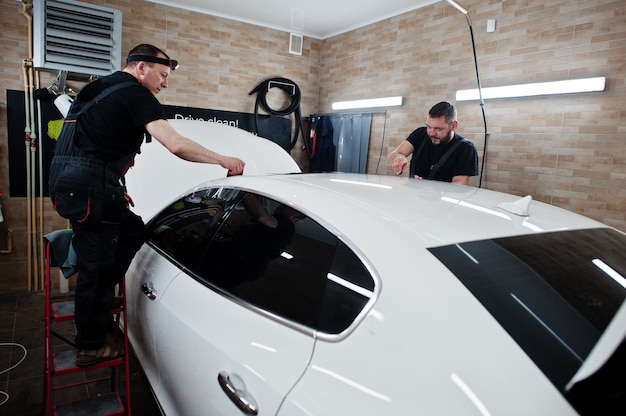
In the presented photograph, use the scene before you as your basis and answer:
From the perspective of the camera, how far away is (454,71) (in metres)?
3.82

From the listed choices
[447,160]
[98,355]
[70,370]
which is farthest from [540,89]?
[70,370]

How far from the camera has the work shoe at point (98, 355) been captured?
5.82 ft

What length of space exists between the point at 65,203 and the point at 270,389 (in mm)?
1239

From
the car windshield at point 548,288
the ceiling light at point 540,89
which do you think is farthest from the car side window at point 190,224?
the ceiling light at point 540,89

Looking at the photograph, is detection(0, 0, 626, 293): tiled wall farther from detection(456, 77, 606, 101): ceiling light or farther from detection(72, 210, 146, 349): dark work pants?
detection(72, 210, 146, 349): dark work pants

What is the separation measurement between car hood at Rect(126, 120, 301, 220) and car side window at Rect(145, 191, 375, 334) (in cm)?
96

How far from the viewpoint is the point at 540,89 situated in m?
3.11

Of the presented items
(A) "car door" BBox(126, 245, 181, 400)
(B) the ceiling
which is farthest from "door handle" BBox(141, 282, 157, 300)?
(B) the ceiling

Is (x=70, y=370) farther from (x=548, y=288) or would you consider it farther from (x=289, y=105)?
(x=289, y=105)

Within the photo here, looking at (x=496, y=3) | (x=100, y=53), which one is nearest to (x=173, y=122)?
(x=100, y=53)

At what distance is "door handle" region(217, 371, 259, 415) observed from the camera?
1.01 meters

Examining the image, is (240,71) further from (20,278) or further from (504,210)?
(504,210)

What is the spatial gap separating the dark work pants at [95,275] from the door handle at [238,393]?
0.93m

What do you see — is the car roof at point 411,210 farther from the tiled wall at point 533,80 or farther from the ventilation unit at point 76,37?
the ventilation unit at point 76,37
